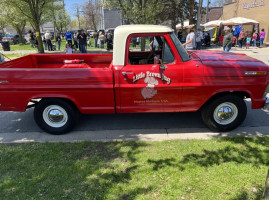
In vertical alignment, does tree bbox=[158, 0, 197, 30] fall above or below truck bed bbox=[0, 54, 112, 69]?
above

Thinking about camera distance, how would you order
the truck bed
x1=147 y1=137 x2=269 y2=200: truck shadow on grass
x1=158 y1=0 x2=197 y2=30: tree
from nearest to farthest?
x1=147 y1=137 x2=269 y2=200: truck shadow on grass → the truck bed → x1=158 y1=0 x2=197 y2=30: tree

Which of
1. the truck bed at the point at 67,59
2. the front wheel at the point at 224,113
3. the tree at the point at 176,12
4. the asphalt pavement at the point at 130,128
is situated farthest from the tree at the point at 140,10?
the tree at the point at 176,12

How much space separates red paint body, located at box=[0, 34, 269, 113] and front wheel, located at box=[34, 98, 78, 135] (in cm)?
20

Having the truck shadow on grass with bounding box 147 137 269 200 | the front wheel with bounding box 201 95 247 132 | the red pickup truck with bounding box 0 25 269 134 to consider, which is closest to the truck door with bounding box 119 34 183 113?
the red pickup truck with bounding box 0 25 269 134

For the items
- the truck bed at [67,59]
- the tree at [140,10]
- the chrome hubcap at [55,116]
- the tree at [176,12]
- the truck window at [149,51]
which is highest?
the tree at [176,12]

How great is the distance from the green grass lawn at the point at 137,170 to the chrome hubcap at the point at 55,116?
0.51 meters

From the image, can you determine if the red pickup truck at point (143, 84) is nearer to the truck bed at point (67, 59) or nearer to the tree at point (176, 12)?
the truck bed at point (67, 59)

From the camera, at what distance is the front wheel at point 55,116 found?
162 inches

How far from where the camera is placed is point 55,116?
13.9 ft

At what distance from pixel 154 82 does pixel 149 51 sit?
1225 mm

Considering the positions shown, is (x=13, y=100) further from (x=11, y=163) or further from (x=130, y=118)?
(x=130, y=118)

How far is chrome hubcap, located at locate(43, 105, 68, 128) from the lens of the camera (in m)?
4.20

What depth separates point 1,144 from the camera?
398 cm

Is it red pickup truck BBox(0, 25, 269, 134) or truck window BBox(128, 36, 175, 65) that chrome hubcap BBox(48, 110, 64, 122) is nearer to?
red pickup truck BBox(0, 25, 269, 134)
